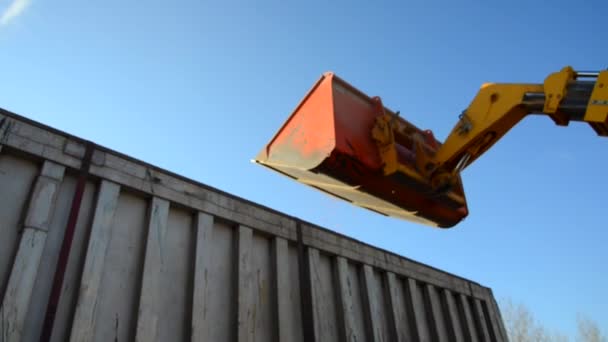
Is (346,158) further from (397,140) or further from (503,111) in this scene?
(503,111)

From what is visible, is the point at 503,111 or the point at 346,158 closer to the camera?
the point at 346,158

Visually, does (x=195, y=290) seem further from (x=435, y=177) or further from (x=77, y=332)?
(x=435, y=177)

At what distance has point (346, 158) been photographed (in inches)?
130

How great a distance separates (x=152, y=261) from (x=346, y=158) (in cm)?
150

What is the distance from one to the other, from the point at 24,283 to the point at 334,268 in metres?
2.55

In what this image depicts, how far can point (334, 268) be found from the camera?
4.28 meters

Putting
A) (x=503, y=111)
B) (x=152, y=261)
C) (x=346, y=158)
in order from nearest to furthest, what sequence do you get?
1. (x=152, y=261)
2. (x=346, y=158)
3. (x=503, y=111)

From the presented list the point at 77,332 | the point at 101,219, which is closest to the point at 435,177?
the point at 101,219

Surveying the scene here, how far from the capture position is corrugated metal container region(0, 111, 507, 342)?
8.62 ft

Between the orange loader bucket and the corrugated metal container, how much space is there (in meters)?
0.55

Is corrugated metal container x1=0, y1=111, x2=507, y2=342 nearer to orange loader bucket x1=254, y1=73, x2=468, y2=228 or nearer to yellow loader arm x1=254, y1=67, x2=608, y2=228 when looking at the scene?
orange loader bucket x1=254, y1=73, x2=468, y2=228

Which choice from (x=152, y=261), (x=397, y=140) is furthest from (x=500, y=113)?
(x=152, y=261)

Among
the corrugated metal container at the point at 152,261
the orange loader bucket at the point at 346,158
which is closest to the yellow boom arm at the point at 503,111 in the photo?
the orange loader bucket at the point at 346,158

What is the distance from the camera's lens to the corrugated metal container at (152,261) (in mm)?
2627
